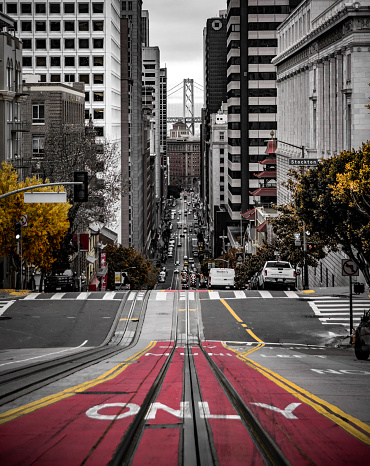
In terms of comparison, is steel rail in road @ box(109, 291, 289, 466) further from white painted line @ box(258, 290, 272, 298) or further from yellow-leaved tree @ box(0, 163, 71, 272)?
yellow-leaved tree @ box(0, 163, 71, 272)

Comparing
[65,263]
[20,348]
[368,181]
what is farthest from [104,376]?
[65,263]

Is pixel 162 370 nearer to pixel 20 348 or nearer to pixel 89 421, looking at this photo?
pixel 89 421

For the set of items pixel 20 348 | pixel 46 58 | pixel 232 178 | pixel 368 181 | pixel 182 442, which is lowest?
pixel 20 348

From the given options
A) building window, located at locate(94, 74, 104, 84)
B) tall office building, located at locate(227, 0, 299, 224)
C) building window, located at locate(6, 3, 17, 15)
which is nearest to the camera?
building window, located at locate(6, 3, 17, 15)

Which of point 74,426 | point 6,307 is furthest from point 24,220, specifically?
point 74,426

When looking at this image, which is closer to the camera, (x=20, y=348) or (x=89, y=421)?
(x=89, y=421)

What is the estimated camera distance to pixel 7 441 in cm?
962

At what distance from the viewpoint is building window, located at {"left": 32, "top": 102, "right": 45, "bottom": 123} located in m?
78.4

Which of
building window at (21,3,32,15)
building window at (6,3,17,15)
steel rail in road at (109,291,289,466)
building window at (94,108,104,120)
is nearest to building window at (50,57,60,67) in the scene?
building window at (21,3,32,15)

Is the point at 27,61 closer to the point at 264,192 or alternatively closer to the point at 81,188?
the point at 264,192

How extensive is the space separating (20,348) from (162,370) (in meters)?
13.8

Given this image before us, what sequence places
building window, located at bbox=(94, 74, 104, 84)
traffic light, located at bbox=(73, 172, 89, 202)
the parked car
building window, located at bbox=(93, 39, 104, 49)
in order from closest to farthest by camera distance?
the parked car, traffic light, located at bbox=(73, 172, 89, 202), building window, located at bbox=(93, 39, 104, 49), building window, located at bbox=(94, 74, 104, 84)

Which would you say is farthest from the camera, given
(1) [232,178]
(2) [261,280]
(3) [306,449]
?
(1) [232,178]

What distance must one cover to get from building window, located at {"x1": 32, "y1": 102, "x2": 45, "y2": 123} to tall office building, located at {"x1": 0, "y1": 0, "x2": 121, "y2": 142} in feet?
91.3
